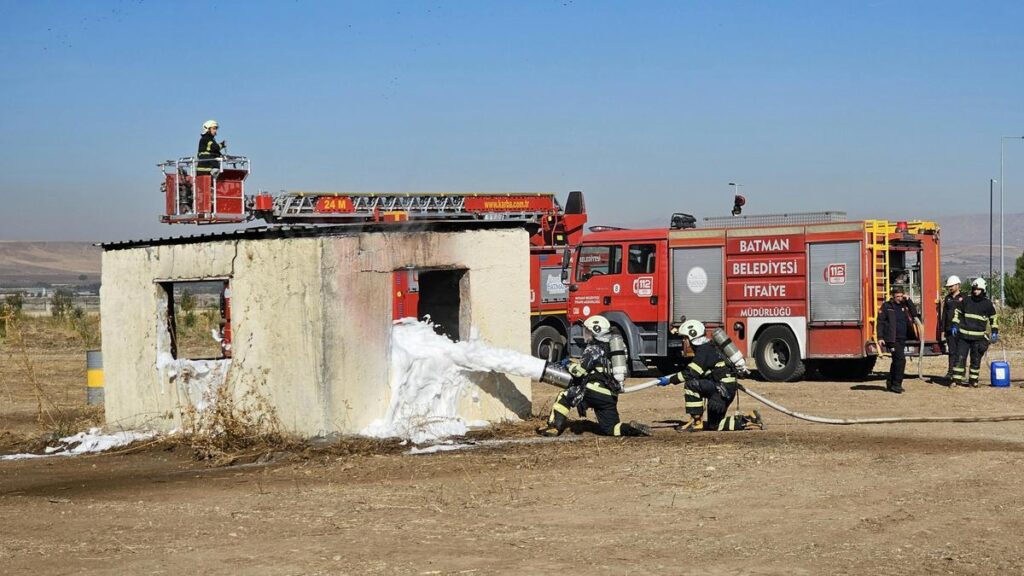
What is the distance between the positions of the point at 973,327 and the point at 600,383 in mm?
8452

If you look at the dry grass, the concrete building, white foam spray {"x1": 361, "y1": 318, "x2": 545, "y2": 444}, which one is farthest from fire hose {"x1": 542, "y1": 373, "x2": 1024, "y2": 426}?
the dry grass

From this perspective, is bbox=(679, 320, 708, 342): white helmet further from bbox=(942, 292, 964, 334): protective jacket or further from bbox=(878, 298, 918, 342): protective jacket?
bbox=(942, 292, 964, 334): protective jacket

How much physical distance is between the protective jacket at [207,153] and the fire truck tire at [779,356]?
9.21 metres

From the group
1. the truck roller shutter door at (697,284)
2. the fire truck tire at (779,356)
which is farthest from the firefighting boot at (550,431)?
the truck roller shutter door at (697,284)

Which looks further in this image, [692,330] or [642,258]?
[642,258]

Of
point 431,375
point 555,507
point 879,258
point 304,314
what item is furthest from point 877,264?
point 555,507

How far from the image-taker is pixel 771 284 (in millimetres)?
20453

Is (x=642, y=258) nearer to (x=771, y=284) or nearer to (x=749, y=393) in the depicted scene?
(x=771, y=284)

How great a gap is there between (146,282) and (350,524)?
268 inches

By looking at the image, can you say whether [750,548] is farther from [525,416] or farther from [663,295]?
[663,295]

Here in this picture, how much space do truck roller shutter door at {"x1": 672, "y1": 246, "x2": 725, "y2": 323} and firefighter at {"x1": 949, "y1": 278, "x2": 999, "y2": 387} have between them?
371 centimetres

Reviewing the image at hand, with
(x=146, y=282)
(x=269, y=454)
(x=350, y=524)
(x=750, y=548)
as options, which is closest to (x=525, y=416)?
(x=269, y=454)

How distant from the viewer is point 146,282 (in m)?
14.9

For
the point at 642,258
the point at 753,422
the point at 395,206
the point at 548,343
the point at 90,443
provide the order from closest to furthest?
the point at 753,422, the point at 90,443, the point at 642,258, the point at 548,343, the point at 395,206
